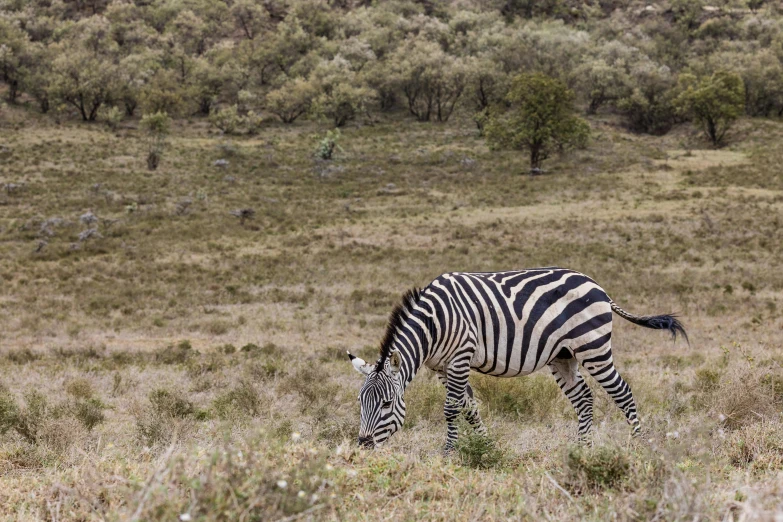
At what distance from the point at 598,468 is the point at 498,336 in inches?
112

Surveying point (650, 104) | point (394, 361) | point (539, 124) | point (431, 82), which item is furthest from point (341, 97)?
point (394, 361)

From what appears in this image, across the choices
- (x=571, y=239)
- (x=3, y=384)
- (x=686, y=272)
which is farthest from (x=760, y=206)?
(x=3, y=384)

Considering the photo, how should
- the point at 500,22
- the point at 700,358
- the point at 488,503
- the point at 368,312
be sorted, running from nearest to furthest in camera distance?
the point at 488,503
the point at 700,358
the point at 368,312
the point at 500,22

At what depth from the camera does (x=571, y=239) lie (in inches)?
1275

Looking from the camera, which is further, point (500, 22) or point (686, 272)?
point (500, 22)

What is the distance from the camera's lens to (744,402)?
304 inches

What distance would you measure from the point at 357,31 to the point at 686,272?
304 feet

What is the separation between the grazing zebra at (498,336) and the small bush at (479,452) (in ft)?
2.53

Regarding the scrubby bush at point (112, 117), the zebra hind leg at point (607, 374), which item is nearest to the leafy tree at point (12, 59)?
the scrubby bush at point (112, 117)

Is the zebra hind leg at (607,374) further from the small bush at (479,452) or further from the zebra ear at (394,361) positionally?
the zebra ear at (394,361)

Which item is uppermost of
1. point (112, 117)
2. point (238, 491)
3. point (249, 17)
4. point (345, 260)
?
point (249, 17)

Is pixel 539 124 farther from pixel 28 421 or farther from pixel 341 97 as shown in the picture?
pixel 28 421

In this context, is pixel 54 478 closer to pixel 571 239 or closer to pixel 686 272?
pixel 686 272

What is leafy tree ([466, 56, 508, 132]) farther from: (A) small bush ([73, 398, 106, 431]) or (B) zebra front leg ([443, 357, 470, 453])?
(B) zebra front leg ([443, 357, 470, 453])
